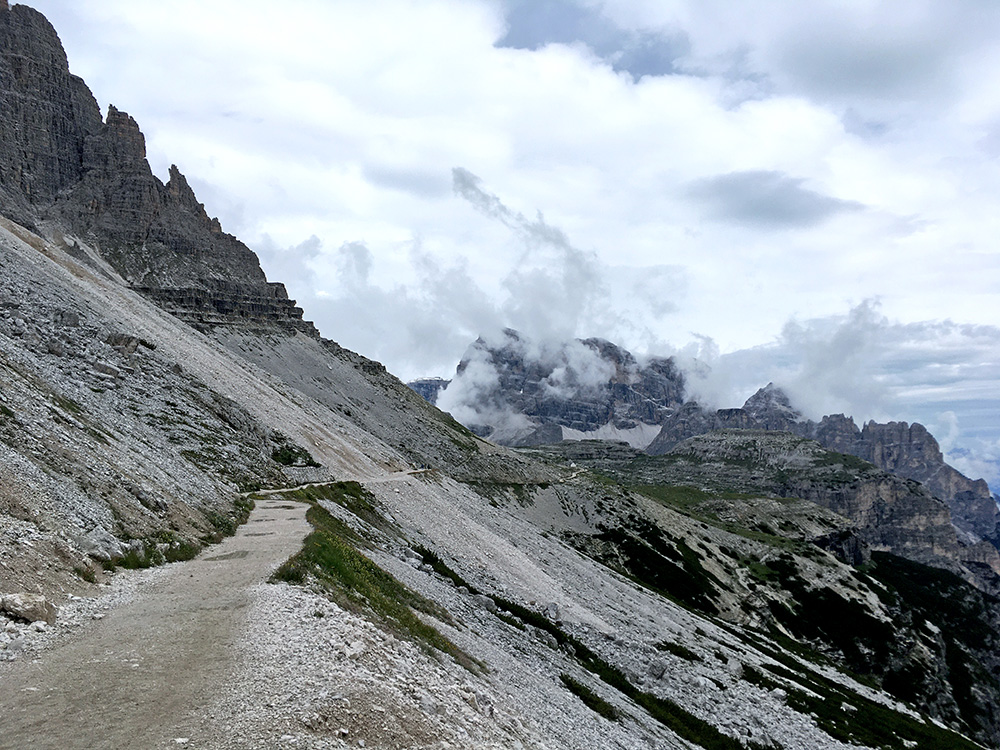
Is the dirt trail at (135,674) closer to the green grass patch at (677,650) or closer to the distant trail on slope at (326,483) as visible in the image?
the distant trail on slope at (326,483)

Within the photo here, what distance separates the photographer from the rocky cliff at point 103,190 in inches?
6678

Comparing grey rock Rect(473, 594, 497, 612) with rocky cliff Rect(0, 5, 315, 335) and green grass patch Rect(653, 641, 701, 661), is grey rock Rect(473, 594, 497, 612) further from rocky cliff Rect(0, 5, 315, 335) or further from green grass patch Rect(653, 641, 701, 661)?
rocky cliff Rect(0, 5, 315, 335)

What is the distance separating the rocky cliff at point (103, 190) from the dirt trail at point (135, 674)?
494 ft

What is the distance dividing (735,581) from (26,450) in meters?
136

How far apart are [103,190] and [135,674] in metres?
205

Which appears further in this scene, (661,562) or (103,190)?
(103,190)

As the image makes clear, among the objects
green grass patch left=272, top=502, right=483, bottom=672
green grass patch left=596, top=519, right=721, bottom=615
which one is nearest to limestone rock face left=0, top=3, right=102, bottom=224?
green grass patch left=596, top=519, right=721, bottom=615

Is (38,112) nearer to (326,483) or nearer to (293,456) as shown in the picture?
(293,456)

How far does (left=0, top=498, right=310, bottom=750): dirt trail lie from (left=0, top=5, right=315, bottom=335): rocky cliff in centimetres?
15050

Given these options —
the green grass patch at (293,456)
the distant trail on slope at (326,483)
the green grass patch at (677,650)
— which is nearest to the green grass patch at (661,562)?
the distant trail on slope at (326,483)

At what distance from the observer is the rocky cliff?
16962 centimetres

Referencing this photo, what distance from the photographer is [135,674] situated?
47.2 feet

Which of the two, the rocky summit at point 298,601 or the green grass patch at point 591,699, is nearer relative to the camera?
the rocky summit at point 298,601

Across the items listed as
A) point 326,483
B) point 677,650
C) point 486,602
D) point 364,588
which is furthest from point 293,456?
point 364,588
